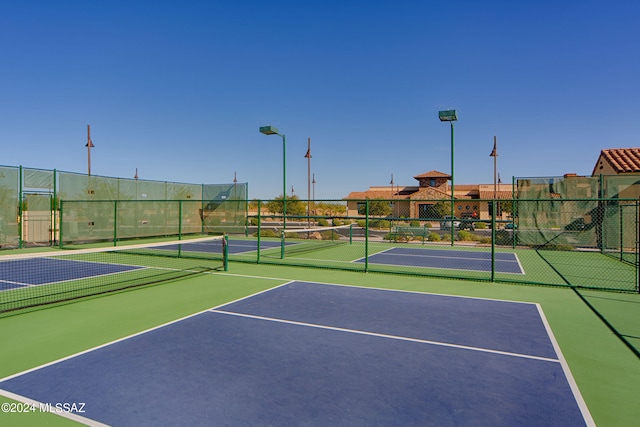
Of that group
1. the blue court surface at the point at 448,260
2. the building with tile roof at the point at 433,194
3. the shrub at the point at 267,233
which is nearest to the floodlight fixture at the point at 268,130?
the blue court surface at the point at 448,260

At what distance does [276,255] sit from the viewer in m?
15.7

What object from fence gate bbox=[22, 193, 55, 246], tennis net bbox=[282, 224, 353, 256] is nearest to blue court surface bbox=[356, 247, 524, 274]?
tennis net bbox=[282, 224, 353, 256]

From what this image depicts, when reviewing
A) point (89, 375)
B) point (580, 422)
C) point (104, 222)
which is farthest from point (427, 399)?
point (104, 222)

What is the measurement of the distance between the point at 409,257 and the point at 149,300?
1076cm

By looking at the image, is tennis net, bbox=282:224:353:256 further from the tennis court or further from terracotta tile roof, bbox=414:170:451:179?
terracotta tile roof, bbox=414:170:451:179

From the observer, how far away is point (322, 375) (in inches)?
179

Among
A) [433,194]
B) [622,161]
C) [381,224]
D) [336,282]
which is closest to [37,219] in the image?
[336,282]

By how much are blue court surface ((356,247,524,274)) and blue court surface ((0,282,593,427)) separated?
648 centimetres

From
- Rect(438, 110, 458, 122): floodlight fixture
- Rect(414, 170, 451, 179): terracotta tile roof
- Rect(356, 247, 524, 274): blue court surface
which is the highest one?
Rect(414, 170, 451, 179): terracotta tile roof

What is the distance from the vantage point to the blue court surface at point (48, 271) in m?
10.1

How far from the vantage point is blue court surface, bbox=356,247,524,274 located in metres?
13.4

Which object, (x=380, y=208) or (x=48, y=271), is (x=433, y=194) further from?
(x=48, y=271)

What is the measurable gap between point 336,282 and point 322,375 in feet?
19.2

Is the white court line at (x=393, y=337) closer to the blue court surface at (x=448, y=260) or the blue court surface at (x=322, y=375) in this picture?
the blue court surface at (x=322, y=375)
